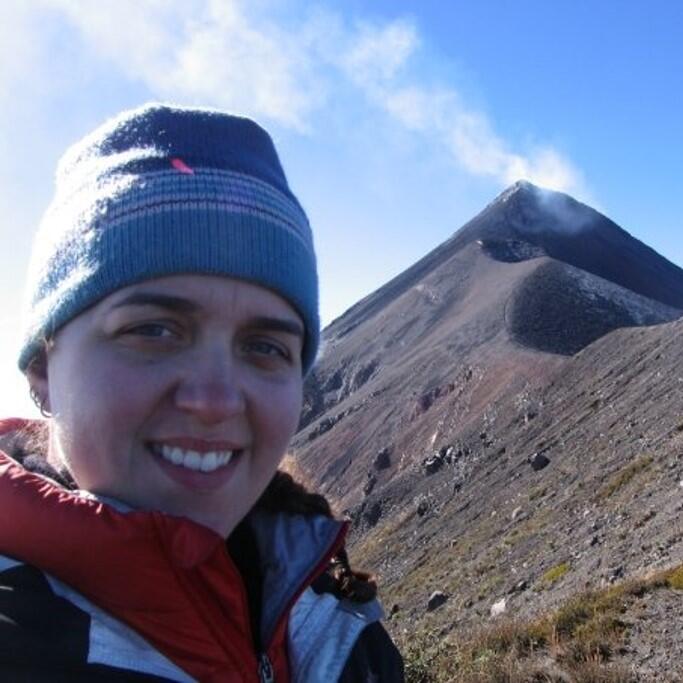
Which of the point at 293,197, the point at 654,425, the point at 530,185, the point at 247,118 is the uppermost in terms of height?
the point at 530,185

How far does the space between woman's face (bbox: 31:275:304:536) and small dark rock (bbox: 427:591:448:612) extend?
19224 mm

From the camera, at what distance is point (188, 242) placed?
1.87 m

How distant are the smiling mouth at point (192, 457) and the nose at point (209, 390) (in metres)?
0.09

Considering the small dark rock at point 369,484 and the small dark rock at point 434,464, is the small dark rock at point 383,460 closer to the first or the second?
the small dark rock at point 369,484

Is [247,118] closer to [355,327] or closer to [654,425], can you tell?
[654,425]

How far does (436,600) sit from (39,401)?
772 inches

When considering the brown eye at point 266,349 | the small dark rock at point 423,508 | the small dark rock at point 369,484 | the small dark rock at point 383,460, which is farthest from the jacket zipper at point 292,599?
the small dark rock at point 383,460

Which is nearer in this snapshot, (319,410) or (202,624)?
(202,624)

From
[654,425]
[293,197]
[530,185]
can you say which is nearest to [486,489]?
[654,425]

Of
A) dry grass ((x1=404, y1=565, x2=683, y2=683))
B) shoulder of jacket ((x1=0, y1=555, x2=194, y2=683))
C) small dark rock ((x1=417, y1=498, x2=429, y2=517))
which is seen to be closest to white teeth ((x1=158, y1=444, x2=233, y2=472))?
shoulder of jacket ((x1=0, y1=555, x2=194, y2=683))

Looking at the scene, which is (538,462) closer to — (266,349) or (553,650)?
(553,650)

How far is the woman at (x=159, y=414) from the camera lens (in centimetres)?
162

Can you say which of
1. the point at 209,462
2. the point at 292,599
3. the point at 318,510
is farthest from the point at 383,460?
the point at 209,462

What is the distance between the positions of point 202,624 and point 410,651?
7.63 meters
